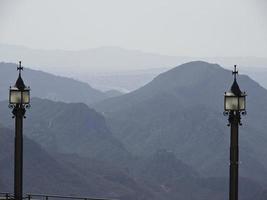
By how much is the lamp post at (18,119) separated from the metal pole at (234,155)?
5.35 m

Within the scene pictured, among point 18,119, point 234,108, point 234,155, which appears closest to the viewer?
point 234,155

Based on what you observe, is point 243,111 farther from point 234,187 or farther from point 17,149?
point 17,149

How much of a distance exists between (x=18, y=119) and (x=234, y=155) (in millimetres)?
5725

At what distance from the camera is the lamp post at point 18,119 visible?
18000 mm

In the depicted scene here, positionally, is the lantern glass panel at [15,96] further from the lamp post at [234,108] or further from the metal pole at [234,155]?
the metal pole at [234,155]

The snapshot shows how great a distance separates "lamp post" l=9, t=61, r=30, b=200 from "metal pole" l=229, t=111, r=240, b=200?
535 cm

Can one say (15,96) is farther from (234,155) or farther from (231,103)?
(234,155)

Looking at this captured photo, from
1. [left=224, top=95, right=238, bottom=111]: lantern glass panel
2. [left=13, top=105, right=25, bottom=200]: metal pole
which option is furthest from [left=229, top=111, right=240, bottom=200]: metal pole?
[left=13, top=105, right=25, bottom=200]: metal pole

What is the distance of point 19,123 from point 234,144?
18.3ft

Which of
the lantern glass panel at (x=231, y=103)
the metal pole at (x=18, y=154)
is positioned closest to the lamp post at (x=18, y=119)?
the metal pole at (x=18, y=154)

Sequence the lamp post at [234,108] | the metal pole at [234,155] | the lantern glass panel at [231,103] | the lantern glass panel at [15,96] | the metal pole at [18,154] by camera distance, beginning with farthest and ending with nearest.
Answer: the lantern glass panel at [15,96] → the metal pole at [18,154] → the lantern glass panel at [231,103] → the lamp post at [234,108] → the metal pole at [234,155]

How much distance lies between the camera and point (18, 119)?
1820 centimetres

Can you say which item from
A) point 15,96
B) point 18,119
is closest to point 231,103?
point 18,119

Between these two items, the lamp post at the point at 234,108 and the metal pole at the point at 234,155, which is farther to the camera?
the lamp post at the point at 234,108
